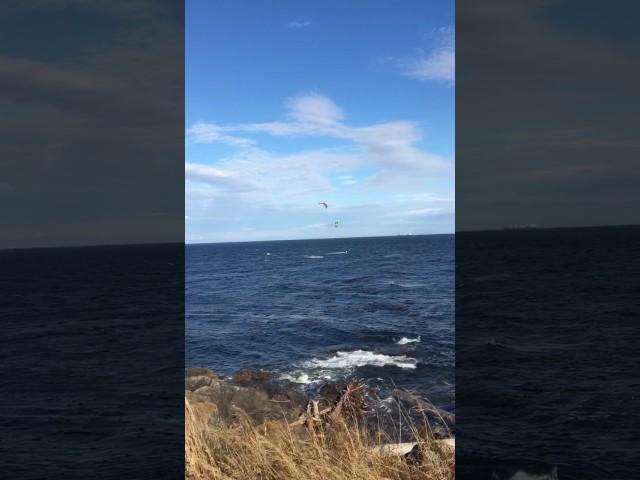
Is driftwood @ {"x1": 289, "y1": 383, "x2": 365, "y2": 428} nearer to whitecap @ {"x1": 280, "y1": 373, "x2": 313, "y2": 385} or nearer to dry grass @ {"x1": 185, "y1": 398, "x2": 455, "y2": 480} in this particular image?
dry grass @ {"x1": 185, "y1": 398, "x2": 455, "y2": 480}

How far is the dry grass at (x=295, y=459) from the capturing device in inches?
168

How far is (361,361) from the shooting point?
109 feet

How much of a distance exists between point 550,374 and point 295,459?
3882 centimetres

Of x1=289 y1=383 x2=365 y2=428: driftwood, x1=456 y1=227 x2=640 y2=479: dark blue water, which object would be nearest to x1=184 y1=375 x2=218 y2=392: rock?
x1=456 y1=227 x2=640 y2=479: dark blue water

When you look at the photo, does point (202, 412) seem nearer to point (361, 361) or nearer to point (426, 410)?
point (426, 410)

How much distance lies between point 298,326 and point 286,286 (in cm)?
3690

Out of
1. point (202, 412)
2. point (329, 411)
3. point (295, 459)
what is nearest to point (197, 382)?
point (202, 412)

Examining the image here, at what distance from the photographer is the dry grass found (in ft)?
14.0

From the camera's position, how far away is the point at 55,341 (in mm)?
62031

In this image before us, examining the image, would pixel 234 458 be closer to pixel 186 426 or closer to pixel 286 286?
pixel 186 426

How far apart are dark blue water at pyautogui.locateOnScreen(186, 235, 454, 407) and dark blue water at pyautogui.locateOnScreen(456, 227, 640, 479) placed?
117 inches

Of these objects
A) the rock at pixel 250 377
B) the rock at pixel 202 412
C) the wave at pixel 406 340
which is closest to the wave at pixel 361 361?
the wave at pixel 406 340

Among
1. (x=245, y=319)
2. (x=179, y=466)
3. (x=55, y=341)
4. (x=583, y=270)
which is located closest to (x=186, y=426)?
(x=179, y=466)

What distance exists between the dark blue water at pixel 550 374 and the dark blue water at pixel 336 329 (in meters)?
2.98
